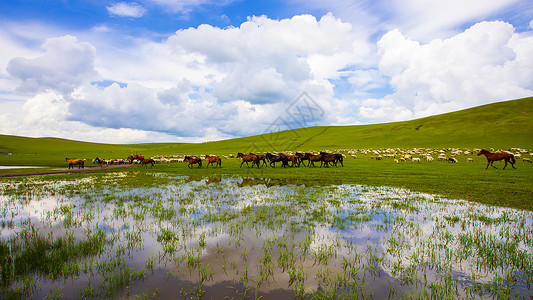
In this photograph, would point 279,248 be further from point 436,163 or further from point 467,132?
point 467,132

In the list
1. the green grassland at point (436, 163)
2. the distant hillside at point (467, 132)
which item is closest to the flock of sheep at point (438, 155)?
the green grassland at point (436, 163)

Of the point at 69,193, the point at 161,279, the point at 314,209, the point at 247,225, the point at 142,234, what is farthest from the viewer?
the point at 69,193

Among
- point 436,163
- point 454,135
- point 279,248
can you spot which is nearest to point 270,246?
point 279,248

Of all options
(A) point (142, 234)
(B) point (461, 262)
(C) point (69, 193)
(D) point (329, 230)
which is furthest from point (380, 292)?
(C) point (69, 193)

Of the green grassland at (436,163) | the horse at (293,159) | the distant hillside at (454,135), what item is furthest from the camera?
the distant hillside at (454,135)

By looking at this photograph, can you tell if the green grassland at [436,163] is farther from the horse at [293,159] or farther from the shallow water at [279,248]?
the shallow water at [279,248]

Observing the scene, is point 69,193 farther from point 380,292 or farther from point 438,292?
point 438,292

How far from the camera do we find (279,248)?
21.4 ft

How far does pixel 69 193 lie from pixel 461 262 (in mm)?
19316

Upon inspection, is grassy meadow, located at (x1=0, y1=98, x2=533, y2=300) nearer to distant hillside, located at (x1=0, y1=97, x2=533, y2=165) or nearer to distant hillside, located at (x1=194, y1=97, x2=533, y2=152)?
distant hillside, located at (x1=0, y1=97, x2=533, y2=165)

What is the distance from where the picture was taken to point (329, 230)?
26.3 ft

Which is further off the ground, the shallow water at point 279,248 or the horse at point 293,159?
the horse at point 293,159

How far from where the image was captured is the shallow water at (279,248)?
4762mm

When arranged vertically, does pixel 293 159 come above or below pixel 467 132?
below
